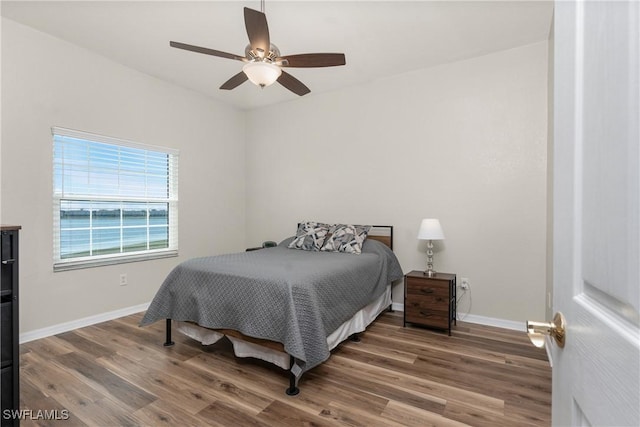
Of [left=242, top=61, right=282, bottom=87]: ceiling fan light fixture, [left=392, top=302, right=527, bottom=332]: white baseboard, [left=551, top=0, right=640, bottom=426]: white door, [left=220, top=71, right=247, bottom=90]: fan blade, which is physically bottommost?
[left=392, top=302, right=527, bottom=332]: white baseboard

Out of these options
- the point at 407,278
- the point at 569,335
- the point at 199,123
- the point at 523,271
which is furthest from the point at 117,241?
the point at 523,271

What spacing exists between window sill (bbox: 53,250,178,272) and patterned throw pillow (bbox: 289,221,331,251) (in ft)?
5.40

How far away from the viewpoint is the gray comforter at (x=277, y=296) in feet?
6.86

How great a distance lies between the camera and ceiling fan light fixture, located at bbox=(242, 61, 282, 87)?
217 cm

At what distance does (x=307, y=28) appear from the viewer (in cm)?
286

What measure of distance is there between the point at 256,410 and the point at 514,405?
61.5 inches

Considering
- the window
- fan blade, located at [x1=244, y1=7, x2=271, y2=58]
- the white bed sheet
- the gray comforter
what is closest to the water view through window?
the window

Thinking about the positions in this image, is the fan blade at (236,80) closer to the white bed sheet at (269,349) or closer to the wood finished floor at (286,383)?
the white bed sheet at (269,349)

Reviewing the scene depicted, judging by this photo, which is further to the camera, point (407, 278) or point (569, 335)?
point (407, 278)

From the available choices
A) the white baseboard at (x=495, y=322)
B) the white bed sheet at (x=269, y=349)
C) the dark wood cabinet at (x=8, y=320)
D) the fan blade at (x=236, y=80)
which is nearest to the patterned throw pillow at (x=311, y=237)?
the white bed sheet at (x=269, y=349)

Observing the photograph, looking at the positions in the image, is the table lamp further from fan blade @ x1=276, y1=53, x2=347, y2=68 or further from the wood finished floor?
fan blade @ x1=276, y1=53, x2=347, y2=68

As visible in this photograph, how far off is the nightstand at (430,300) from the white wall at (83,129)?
291 centimetres

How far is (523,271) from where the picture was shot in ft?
10.4

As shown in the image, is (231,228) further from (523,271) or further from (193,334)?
(523,271)
